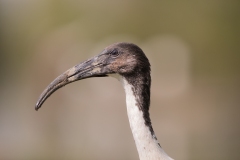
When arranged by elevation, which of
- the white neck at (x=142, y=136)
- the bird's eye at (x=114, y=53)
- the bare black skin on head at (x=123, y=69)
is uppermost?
the bird's eye at (x=114, y=53)

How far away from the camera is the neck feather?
192 inches

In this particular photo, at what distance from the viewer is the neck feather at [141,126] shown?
4871 millimetres

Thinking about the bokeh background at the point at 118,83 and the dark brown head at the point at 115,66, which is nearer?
the dark brown head at the point at 115,66

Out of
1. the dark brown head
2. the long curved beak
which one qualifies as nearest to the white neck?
the dark brown head

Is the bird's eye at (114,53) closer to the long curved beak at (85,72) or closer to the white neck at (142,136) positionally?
the long curved beak at (85,72)

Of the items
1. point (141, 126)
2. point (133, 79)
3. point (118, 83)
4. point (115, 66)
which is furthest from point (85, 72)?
point (118, 83)

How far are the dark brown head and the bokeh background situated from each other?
10.3 meters

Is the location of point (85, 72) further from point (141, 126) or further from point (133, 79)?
point (141, 126)

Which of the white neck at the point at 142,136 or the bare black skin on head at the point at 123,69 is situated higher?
the bare black skin on head at the point at 123,69

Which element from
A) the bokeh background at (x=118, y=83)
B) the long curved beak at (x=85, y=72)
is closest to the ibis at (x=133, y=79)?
the long curved beak at (x=85, y=72)

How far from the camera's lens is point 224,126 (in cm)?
1800

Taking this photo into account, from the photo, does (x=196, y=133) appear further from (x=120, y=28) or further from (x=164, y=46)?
(x=120, y=28)

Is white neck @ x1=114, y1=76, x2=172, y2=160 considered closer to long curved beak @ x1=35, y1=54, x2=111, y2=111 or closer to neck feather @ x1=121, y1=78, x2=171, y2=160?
neck feather @ x1=121, y1=78, x2=171, y2=160

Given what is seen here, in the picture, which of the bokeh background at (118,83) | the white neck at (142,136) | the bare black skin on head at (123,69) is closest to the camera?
the white neck at (142,136)
